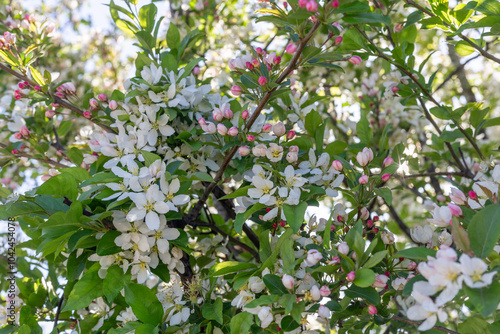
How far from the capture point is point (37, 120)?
8.11 ft

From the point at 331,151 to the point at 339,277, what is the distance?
0.60 metres

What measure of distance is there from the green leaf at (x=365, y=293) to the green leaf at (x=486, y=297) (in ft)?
1.13

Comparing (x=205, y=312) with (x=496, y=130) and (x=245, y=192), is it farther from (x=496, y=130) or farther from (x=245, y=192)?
(x=496, y=130)

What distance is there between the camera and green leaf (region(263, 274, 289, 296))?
1.30m

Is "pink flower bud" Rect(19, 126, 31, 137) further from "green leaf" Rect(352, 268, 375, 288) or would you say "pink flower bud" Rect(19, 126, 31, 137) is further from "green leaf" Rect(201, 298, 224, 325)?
"green leaf" Rect(352, 268, 375, 288)

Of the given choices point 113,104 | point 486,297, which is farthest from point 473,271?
point 113,104

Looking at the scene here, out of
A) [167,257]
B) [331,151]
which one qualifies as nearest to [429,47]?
[331,151]

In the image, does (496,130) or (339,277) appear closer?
(339,277)

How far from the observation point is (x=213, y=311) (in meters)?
1.51

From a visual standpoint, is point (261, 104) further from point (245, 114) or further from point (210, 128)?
point (210, 128)

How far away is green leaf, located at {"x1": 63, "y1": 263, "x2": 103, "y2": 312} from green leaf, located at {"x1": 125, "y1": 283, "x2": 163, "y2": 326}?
0.13 meters

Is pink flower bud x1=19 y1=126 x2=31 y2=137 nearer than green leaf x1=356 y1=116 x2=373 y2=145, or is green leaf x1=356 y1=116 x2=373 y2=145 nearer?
green leaf x1=356 y1=116 x2=373 y2=145

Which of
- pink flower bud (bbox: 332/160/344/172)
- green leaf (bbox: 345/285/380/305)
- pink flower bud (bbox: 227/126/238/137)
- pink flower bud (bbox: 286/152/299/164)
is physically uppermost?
pink flower bud (bbox: 227/126/238/137)

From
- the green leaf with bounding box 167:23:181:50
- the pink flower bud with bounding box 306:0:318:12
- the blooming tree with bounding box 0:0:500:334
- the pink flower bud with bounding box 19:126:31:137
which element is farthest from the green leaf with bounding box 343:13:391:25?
the pink flower bud with bounding box 19:126:31:137
